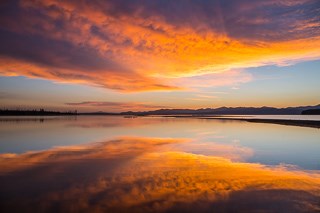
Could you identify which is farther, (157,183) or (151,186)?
(157,183)

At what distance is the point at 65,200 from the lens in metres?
7.95

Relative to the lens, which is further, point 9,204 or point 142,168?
point 142,168

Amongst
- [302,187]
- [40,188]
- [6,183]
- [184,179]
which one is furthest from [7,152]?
[302,187]

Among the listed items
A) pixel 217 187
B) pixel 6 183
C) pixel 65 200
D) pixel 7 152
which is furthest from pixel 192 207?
pixel 7 152

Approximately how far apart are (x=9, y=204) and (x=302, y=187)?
373 inches

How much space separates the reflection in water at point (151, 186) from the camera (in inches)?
298

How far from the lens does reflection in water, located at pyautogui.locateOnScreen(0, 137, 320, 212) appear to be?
298 inches

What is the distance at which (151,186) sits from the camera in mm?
9523

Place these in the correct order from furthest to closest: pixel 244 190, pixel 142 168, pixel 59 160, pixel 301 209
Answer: pixel 59 160, pixel 142 168, pixel 244 190, pixel 301 209

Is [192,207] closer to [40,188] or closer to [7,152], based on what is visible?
[40,188]

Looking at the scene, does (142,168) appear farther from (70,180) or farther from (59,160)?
(59,160)

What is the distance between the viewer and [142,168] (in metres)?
12.8

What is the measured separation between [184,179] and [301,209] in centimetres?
439

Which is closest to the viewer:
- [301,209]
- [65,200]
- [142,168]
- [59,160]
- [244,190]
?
[301,209]
